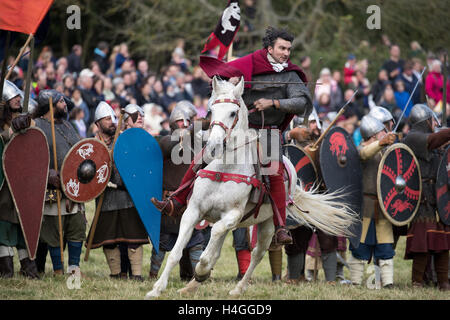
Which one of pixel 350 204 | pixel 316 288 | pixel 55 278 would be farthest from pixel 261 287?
pixel 55 278

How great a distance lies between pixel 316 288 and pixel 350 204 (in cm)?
119

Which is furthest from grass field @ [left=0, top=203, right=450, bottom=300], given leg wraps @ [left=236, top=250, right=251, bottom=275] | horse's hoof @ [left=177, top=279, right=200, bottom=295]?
leg wraps @ [left=236, top=250, right=251, bottom=275]

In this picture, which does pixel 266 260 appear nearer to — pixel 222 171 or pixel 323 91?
pixel 323 91

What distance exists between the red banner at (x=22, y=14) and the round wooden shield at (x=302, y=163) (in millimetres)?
2901

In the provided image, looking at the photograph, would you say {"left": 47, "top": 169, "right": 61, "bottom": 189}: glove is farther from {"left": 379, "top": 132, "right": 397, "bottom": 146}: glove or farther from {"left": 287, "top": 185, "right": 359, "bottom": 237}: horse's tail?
{"left": 379, "top": 132, "right": 397, "bottom": 146}: glove

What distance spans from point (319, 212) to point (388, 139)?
3.88 ft

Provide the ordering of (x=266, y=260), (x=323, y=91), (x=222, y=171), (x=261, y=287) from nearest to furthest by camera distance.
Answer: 1. (x=222, y=171)
2. (x=261, y=287)
3. (x=266, y=260)
4. (x=323, y=91)

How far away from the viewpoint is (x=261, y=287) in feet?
24.7

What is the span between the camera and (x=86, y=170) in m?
7.58

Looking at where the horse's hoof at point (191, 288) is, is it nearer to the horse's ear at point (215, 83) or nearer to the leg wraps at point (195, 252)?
the leg wraps at point (195, 252)

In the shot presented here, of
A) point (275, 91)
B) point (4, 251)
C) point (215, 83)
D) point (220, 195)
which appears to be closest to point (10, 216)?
point (4, 251)

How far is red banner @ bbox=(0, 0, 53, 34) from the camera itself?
295 inches

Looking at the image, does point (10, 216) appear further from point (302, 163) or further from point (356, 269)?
point (356, 269)

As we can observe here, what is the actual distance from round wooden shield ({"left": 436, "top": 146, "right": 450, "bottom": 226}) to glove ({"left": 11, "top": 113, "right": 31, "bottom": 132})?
4413 mm
